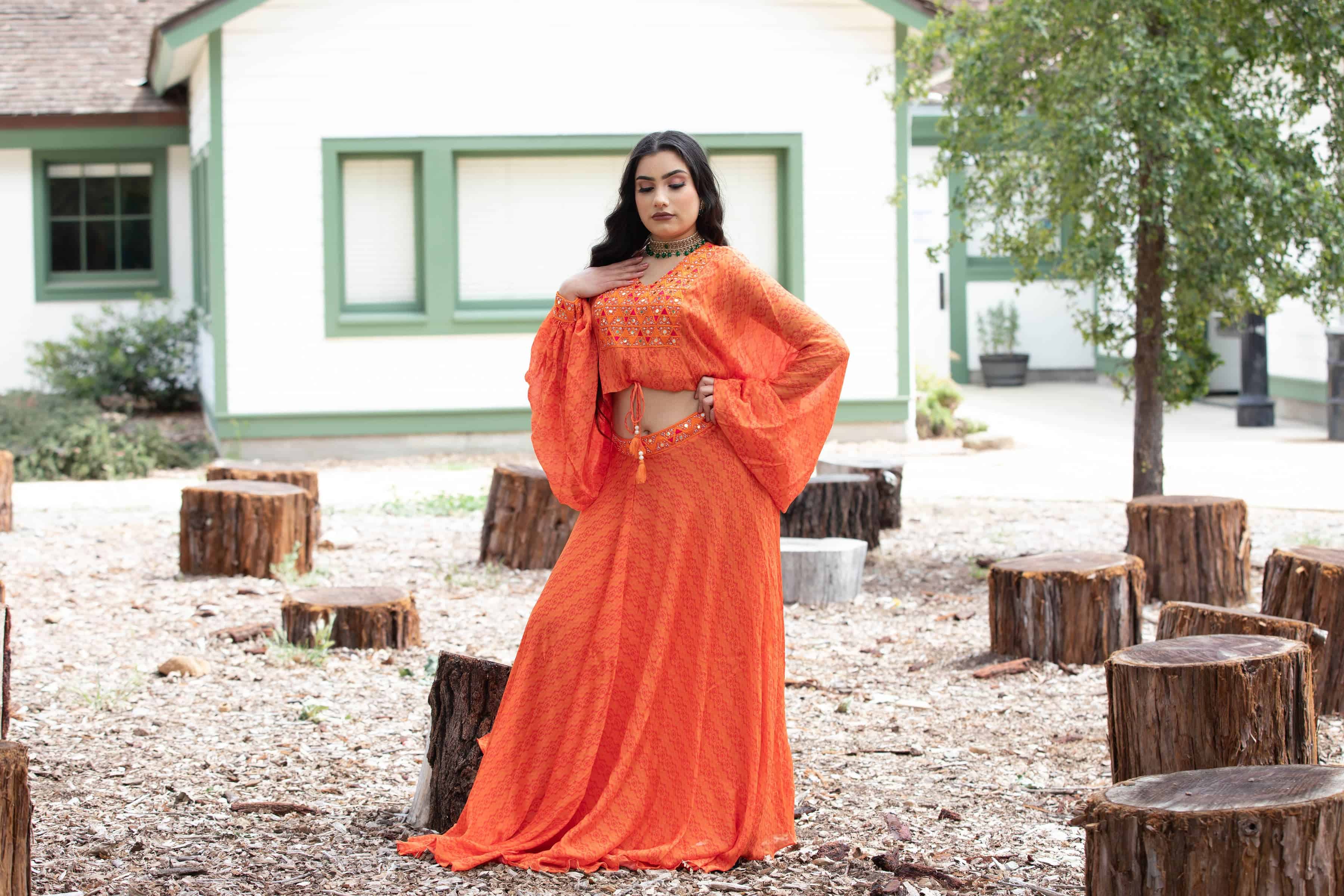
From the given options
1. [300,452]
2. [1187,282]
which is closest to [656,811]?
[1187,282]

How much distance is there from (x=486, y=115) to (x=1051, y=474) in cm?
548

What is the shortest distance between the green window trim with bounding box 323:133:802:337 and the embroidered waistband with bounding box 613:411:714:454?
9.49m

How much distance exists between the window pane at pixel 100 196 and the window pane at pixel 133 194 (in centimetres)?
9

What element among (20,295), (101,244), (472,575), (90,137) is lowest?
(472,575)

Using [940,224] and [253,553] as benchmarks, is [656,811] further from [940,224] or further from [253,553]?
[940,224]

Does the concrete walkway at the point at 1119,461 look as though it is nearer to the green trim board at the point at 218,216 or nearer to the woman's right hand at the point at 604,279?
the green trim board at the point at 218,216

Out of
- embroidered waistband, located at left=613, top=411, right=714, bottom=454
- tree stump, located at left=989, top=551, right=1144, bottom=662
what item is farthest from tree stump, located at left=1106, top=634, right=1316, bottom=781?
tree stump, located at left=989, top=551, right=1144, bottom=662

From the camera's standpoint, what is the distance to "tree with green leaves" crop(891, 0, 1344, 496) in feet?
23.9

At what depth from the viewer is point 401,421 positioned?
13.4m

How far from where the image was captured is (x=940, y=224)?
18.5m

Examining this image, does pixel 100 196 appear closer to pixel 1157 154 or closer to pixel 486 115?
pixel 486 115

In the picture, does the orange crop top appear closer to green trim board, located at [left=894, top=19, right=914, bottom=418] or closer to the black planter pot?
green trim board, located at [left=894, top=19, right=914, bottom=418]

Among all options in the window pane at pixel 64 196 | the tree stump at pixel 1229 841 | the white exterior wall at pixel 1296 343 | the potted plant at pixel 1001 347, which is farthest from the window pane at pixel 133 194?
the tree stump at pixel 1229 841

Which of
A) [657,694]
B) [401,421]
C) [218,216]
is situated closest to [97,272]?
[218,216]
